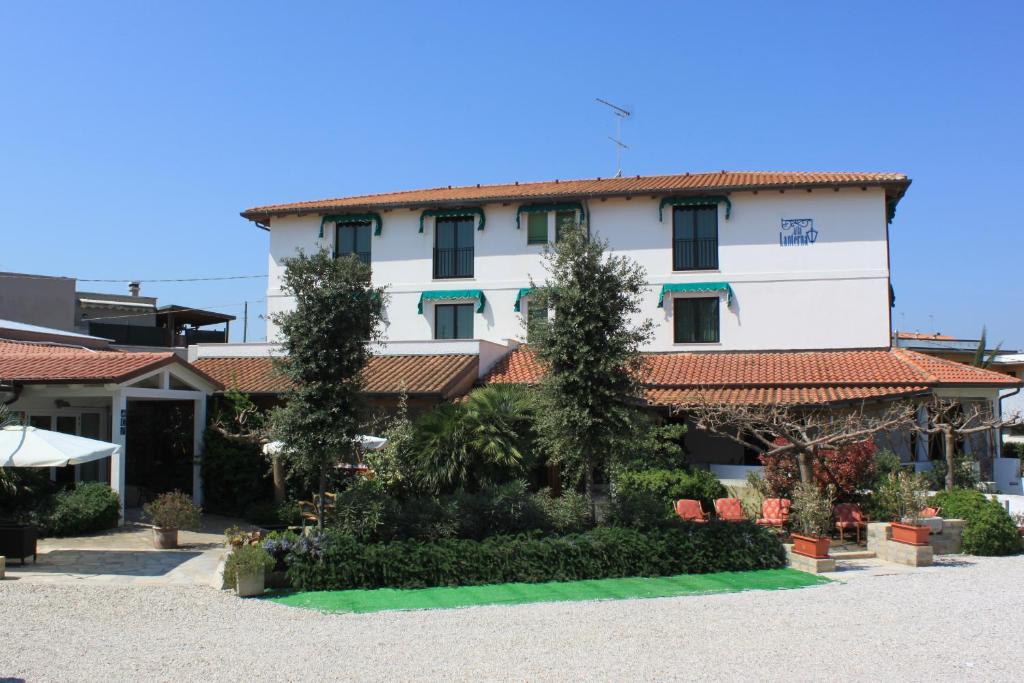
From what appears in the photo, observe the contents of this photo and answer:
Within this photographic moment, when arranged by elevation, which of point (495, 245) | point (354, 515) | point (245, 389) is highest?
point (495, 245)

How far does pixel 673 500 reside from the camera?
1900 cm

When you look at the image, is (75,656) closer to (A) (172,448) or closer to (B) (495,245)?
(A) (172,448)

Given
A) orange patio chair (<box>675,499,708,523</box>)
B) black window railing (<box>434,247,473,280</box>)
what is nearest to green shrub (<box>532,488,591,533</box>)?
orange patio chair (<box>675,499,708,523</box>)

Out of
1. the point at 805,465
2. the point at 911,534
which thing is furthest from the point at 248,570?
the point at 911,534

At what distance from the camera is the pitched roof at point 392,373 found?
21938 millimetres

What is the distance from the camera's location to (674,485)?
1931 centimetres

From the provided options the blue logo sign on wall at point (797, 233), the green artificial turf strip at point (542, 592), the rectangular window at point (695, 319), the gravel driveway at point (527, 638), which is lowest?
the green artificial turf strip at point (542, 592)

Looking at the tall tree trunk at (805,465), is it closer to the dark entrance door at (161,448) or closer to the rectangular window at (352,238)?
the dark entrance door at (161,448)

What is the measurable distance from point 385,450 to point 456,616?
5.05 meters

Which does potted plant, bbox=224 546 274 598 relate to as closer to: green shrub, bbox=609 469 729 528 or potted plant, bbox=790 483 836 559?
green shrub, bbox=609 469 729 528

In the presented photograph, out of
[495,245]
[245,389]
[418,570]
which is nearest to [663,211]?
[495,245]

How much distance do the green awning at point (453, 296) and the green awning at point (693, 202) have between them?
656 cm

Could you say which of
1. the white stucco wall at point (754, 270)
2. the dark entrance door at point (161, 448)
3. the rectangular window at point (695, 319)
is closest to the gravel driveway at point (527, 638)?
the dark entrance door at point (161, 448)

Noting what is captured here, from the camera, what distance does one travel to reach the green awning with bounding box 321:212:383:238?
3006 centimetres
